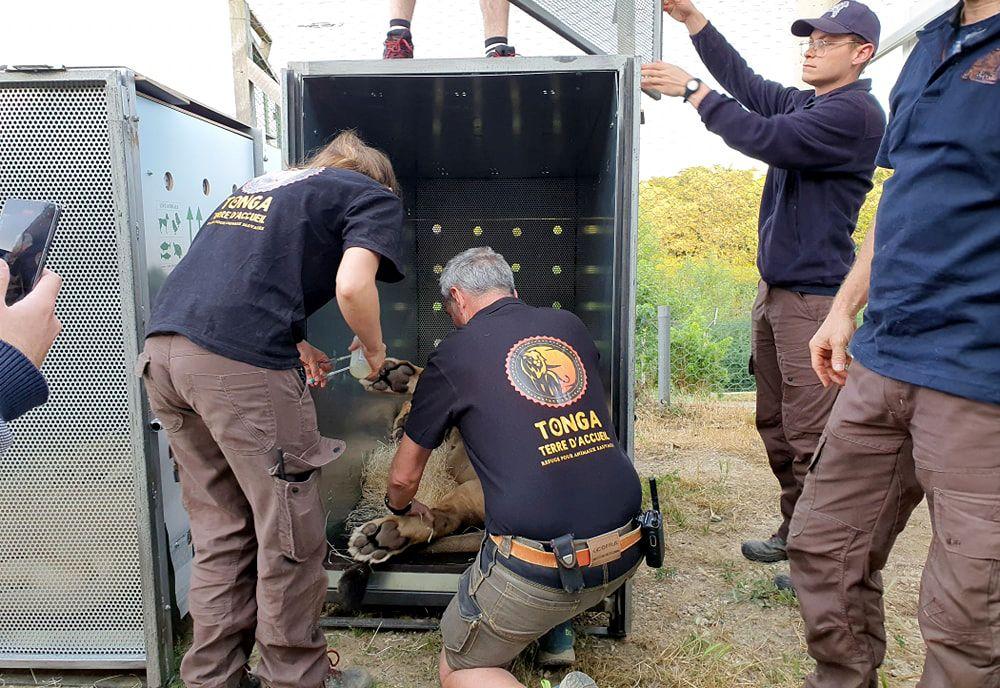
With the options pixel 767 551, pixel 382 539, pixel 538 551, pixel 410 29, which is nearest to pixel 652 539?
pixel 538 551

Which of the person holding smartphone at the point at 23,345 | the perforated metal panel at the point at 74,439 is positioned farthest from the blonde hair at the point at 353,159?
the person holding smartphone at the point at 23,345

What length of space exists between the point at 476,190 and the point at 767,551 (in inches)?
99.2

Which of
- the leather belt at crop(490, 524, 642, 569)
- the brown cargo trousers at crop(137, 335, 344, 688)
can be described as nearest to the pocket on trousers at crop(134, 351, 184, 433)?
the brown cargo trousers at crop(137, 335, 344, 688)

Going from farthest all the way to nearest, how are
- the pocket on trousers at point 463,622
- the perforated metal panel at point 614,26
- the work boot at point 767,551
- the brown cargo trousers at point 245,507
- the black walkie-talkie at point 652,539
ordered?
the work boot at point 767,551 < the perforated metal panel at point 614,26 < the black walkie-talkie at point 652,539 < the pocket on trousers at point 463,622 < the brown cargo trousers at point 245,507

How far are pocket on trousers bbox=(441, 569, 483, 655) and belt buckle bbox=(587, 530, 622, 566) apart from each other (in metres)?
0.39

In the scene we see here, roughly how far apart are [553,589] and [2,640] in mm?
1999

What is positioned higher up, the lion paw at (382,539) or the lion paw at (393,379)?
the lion paw at (393,379)

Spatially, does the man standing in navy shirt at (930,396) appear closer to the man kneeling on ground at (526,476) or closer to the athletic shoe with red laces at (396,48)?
the man kneeling on ground at (526,476)

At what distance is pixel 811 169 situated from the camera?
116 inches

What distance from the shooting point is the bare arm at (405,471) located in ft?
8.01

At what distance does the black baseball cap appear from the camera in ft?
9.48

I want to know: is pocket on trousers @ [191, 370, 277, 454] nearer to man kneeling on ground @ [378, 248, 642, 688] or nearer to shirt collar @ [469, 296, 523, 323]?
man kneeling on ground @ [378, 248, 642, 688]

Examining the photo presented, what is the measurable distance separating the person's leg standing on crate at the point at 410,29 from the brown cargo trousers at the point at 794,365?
1.55 meters

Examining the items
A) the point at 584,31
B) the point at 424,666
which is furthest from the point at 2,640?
the point at 584,31
